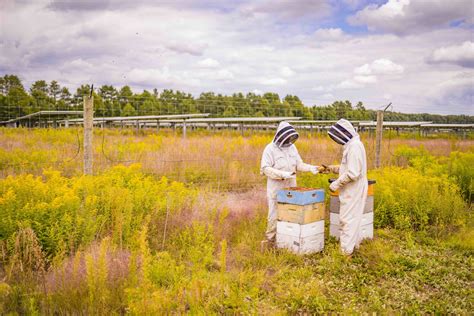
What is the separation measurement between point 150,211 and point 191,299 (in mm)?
2850

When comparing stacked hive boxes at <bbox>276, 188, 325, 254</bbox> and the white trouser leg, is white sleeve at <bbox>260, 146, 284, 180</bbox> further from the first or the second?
the white trouser leg

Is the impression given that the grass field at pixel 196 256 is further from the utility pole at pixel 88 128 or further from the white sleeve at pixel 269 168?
the white sleeve at pixel 269 168

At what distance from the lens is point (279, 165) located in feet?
20.3

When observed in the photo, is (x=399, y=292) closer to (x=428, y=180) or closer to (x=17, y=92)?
(x=428, y=180)

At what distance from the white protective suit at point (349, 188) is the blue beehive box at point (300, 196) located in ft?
0.93

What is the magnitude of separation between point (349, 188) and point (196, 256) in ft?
8.43

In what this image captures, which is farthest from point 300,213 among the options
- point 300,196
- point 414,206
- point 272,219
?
point 414,206

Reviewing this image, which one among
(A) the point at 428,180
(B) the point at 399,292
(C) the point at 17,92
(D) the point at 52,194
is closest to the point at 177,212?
(D) the point at 52,194

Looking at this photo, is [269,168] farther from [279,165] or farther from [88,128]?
[88,128]

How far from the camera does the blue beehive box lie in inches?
221

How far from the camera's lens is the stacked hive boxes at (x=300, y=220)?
565 cm

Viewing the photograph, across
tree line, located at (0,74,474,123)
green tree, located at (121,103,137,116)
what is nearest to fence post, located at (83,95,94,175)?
tree line, located at (0,74,474,123)

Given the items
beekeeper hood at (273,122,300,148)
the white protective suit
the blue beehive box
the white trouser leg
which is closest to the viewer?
the blue beehive box

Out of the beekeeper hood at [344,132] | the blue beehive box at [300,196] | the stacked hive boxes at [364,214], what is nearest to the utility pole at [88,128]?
the blue beehive box at [300,196]
